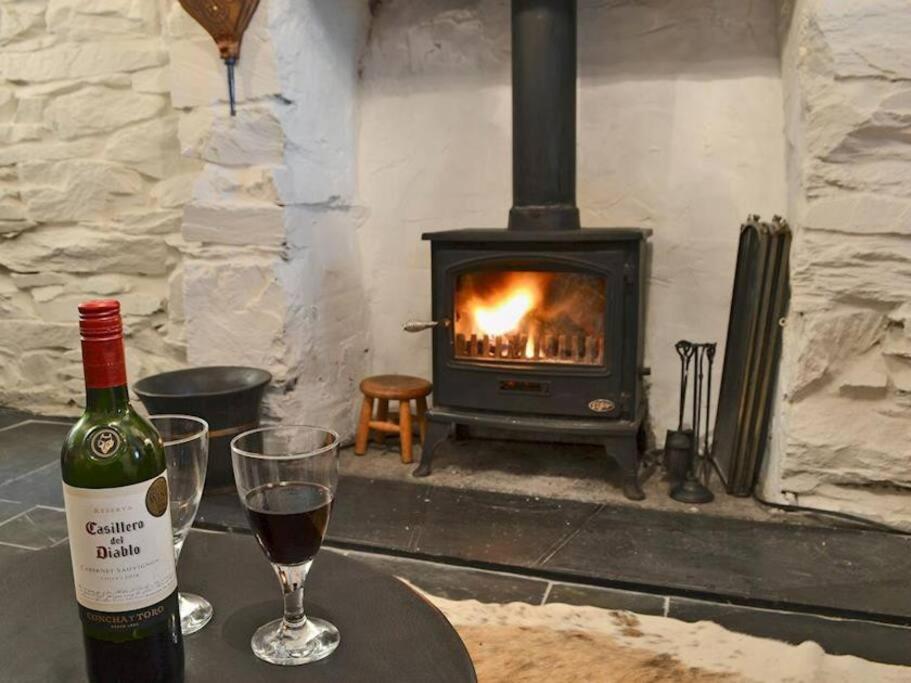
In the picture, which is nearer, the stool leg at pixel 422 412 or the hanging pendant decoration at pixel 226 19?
the hanging pendant decoration at pixel 226 19

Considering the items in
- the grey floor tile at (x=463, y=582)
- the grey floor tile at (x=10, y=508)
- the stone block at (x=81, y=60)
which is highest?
the stone block at (x=81, y=60)

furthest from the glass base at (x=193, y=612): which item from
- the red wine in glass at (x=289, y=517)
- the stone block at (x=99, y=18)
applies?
the stone block at (x=99, y=18)

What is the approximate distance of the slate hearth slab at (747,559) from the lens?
5.47 feet

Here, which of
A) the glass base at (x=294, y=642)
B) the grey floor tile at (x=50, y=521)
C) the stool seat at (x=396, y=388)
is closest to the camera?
the glass base at (x=294, y=642)

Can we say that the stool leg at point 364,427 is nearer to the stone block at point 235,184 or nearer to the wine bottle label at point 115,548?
the stone block at point 235,184

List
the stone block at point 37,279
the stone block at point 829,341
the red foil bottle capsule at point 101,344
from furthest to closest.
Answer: the stone block at point 37,279 → the stone block at point 829,341 → the red foil bottle capsule at point 101,344

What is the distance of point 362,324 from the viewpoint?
2.80 metres

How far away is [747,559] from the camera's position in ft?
5.97

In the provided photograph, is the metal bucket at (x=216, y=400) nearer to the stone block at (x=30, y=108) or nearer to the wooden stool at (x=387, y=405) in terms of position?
the wooden stool at (x=387, y=405)

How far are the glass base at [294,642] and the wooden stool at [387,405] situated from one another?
1686mm

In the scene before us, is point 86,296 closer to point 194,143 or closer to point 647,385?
point 194,143

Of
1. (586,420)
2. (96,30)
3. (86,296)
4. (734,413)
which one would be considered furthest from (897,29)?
(86,296)

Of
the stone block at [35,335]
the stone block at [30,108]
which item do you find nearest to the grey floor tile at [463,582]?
the stone block at [35,335]

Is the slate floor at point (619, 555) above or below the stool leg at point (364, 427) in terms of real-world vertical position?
below
